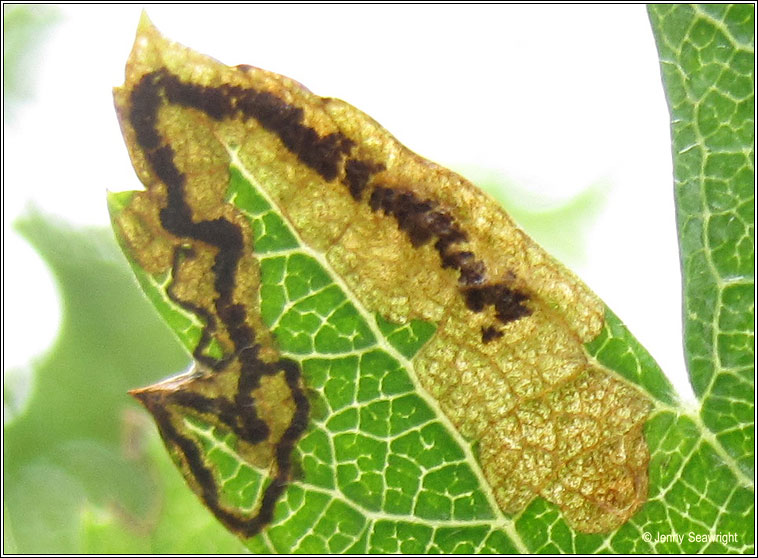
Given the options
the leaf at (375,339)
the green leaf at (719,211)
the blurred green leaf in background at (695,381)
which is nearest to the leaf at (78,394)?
the blurred green leaf in background at (695,381)

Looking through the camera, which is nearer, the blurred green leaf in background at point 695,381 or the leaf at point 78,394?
the blurred green leaf in background at point 695,381

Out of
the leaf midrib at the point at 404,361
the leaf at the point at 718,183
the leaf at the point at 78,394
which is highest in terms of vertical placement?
the leaf at the point at 718,183

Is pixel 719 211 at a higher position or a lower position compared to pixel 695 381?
higher

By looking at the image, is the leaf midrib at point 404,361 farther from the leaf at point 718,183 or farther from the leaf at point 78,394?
the leaf at point 78,394

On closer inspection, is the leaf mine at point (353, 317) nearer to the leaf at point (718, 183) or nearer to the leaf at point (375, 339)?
the leaf at point (375, 339)

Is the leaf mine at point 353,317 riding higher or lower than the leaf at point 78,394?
higher

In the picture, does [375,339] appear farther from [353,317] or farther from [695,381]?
[695,381]

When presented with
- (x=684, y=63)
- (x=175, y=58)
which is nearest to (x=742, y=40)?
(x=684, y=63)

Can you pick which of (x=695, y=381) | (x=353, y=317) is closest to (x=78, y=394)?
(x=353, y=317)

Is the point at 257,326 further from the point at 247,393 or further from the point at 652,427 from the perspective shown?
the point at 652,427
